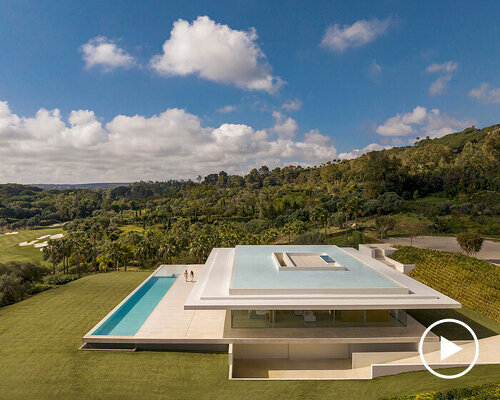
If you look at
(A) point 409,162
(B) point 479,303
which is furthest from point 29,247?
(A) point 409,162

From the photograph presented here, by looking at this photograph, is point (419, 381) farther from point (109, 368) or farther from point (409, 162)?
point (409, 162)

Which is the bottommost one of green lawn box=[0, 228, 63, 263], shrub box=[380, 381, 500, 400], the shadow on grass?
green lawn box=[0, 228, 63, 263]

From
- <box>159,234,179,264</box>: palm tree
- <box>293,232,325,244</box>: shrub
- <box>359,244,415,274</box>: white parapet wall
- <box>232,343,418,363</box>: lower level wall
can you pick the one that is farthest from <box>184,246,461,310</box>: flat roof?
<box>293,232,325,244</box>: shrub

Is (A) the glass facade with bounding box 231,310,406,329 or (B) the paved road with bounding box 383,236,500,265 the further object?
(B) the paved road with bounding box 383,236,500,265

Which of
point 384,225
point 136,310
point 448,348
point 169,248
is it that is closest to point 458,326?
point 448,348

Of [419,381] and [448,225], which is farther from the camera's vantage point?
[448,225]

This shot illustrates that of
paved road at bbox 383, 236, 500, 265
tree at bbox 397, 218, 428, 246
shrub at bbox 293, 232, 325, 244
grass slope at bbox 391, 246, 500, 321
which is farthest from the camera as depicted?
tree at bbox 397, 218, 428, 246

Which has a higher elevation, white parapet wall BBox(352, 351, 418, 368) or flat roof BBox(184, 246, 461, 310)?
flat roof BBox(184, 246, 461, 310)

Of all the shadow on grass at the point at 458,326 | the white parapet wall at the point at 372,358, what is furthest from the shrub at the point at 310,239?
the white parapet wall at the point at 372,358

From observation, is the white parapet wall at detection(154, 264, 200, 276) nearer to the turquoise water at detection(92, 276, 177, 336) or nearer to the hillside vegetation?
the turquoise water at detection(92, 276, 177, 336)
